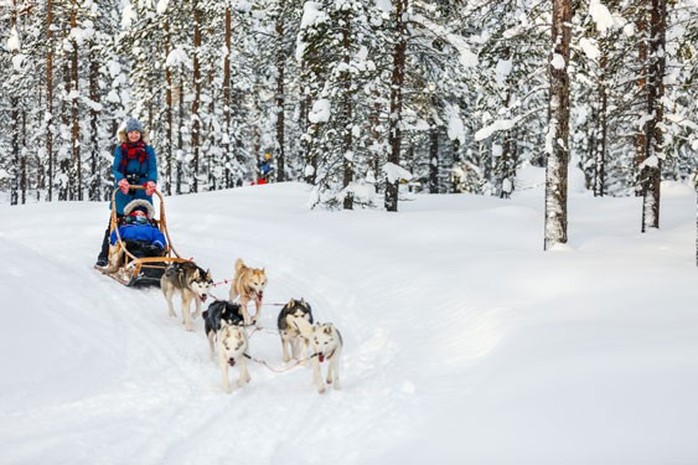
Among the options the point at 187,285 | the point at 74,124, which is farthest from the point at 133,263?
the point at 74,124

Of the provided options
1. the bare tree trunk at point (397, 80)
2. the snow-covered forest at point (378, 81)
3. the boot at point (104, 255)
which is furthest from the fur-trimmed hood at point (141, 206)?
the bare tree trunk at point (397, 80)

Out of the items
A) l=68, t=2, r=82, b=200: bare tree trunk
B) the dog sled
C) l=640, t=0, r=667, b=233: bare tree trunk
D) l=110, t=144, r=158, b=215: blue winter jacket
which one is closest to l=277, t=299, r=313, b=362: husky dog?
the dog sled

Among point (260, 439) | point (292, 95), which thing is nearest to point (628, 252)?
point (260, 439)

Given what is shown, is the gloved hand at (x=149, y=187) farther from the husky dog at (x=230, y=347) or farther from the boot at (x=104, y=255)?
the husky dog at (x=230, y=347)

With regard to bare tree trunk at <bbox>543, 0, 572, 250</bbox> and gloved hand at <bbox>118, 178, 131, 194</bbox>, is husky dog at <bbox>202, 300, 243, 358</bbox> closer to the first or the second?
gloved hand at <bbox>118, 178, 131, 194</bbox>

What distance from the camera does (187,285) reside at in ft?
27.5

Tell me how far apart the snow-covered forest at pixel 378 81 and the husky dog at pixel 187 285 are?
20.7ft

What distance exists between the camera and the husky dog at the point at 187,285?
8188mm

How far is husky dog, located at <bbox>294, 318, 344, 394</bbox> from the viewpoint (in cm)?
614

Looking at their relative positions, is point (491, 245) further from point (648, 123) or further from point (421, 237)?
point (648, 123)

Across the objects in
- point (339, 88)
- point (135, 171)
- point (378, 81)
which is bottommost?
point (135, 171)

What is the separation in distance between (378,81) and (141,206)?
25.2ft

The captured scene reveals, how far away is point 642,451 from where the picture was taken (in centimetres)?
421

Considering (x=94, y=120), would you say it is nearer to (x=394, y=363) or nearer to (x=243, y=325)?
(x=243, y=325)
